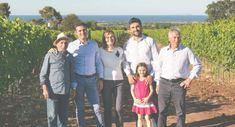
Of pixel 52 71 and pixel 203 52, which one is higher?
pixel 52 71

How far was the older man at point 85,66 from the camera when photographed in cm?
795

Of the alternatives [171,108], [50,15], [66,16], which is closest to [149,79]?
[171,108]

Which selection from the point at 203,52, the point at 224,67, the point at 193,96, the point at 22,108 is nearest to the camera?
the point at 22,108

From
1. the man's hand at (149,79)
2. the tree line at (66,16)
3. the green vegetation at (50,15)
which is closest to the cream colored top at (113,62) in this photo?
the man's hand at (149,79)

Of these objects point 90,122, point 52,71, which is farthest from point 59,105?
point 90,122

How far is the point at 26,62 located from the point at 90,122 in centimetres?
631

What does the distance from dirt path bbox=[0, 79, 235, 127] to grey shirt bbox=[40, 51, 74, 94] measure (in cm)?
247

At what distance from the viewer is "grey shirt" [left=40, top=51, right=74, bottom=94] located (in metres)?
7.66

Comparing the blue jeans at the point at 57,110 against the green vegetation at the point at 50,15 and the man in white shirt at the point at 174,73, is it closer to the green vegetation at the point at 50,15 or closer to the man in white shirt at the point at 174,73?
the man in white shirt at the point at 174,73

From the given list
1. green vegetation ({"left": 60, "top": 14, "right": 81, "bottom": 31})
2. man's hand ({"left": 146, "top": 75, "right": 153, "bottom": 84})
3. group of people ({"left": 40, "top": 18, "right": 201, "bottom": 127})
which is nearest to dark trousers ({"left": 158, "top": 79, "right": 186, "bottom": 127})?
group of people ({"left": 40, "top": 18, "right": 201, "bottom": 127})

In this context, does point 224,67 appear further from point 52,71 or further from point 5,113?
point 52,71

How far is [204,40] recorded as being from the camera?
2420 cm

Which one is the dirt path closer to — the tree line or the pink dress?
the pink dress

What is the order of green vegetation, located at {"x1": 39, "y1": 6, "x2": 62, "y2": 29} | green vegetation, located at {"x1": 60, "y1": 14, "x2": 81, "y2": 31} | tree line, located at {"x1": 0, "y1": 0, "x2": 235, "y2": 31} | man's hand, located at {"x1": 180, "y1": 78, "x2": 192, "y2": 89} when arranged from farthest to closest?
green vegetation, located at {"x1": 39, "y1": 6, "x2": 62, "y2": 29} → green vegetation, located at {"x1": 60, "y1": 14, "x2": 81, "y2": 31} → tree line, located at {"x1": 0, "y1": 0, "x2": 235, "y2": 31} → man's hand, located at {"x1": 180, "y1": 78, "x2": 192, "y2": 89}
